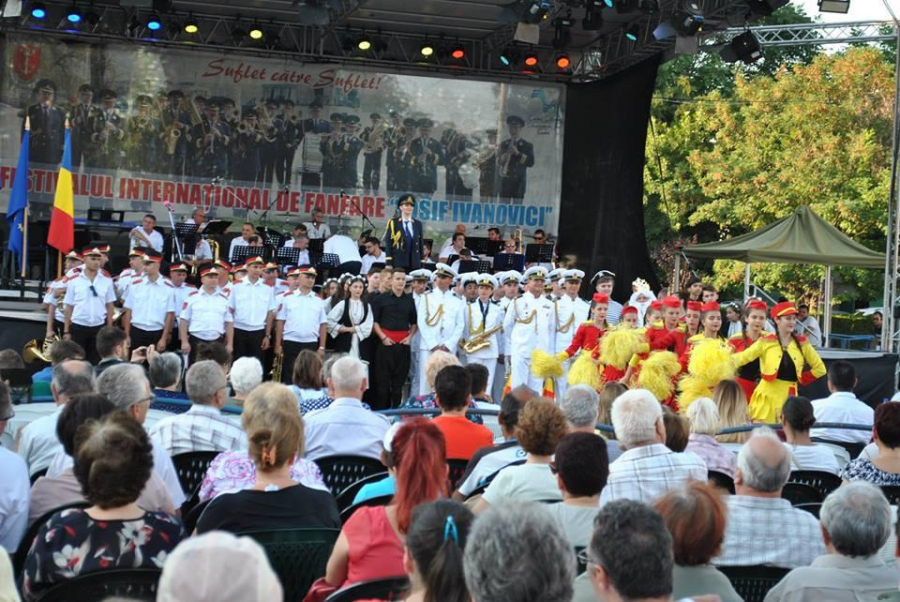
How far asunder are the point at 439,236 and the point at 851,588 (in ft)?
61.3

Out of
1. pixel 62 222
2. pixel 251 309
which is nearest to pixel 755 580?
pixel 251 309

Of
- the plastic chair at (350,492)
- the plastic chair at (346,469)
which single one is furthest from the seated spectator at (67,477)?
the plastic chair at (346,469)

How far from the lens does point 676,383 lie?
1036 cm

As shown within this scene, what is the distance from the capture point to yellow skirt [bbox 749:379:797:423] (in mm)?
10117

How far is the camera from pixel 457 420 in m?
5.86

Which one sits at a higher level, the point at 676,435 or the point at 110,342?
the point at 676,435

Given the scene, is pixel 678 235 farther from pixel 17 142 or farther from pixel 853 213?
pixel 17 142

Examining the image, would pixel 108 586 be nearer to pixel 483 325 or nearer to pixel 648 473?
pixel 648 473

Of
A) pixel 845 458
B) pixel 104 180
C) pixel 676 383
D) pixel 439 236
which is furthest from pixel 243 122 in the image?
pixel 845 458

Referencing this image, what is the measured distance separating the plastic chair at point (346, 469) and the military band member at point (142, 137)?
1642 centimetres

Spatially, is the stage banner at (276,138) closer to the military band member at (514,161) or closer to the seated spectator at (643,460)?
the military band member at (514,161)

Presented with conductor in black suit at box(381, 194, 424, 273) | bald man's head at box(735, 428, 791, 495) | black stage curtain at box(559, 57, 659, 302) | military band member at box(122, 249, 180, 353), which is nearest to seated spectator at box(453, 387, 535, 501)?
bald man's head at box(735, 428, 791, 495)

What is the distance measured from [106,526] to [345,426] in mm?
2482

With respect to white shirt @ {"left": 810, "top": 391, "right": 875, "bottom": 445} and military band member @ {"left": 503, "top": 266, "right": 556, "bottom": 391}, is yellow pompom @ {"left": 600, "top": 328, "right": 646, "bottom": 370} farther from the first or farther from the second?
Answer: military band member @ {"left": 503, "top": 266, "right": 556, "bottom": 391}
